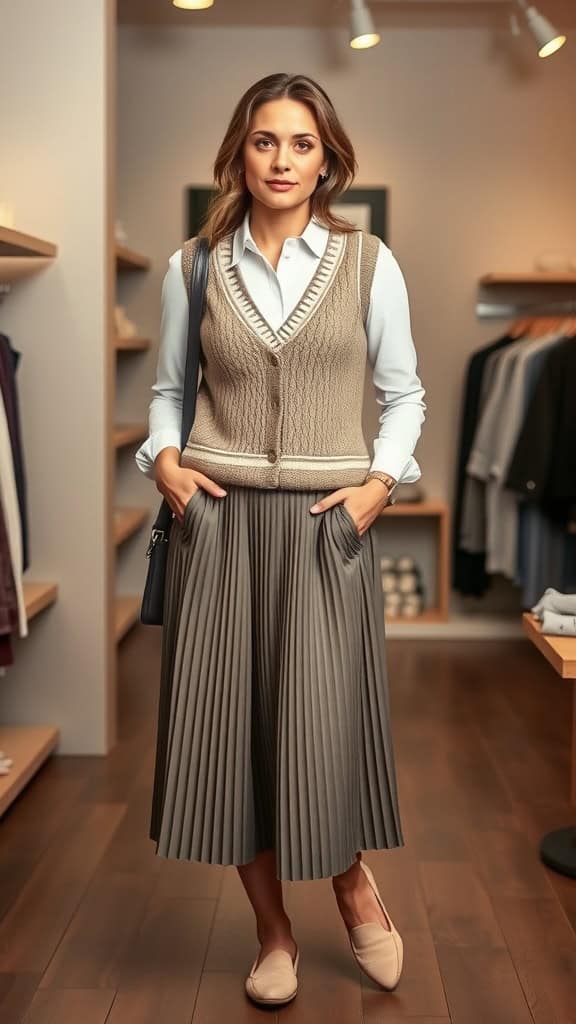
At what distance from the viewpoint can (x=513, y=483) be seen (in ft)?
16.2

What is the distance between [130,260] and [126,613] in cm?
151

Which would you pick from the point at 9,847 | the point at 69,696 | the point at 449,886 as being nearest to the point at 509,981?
the point at 449,886

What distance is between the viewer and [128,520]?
5254 mm

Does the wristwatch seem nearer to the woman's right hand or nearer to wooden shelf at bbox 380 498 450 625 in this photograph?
the woman's right hand

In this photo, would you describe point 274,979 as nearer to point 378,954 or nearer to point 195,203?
point 378,954

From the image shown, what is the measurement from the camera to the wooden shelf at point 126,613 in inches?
196

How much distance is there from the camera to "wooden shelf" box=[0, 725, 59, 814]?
3.07 meters

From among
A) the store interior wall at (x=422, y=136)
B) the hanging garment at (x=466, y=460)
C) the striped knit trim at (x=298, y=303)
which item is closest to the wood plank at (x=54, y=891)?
Answer: the striped knit trim at (x=298, y=303)

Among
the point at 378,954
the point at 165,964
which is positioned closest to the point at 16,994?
the point at 165,964

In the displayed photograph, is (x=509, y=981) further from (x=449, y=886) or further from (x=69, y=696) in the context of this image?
(x=69, y=696)

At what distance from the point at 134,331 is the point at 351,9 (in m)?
1.66

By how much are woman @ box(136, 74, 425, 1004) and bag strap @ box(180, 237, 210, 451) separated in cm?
2

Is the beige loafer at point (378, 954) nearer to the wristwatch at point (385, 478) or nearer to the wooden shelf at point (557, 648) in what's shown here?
the wooden shelf at point (557, 648)

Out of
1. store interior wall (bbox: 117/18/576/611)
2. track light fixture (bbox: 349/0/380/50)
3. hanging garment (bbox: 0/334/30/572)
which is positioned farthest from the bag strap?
store interior wall (bbox: 117/18/576/611)
